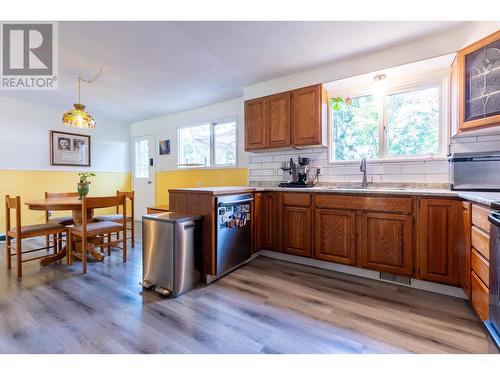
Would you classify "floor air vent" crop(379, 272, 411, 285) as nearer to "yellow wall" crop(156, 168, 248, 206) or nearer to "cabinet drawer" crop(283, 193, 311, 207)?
"cabinet drawer" crop(283, 193, 311, 207)

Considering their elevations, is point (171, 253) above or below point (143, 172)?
below

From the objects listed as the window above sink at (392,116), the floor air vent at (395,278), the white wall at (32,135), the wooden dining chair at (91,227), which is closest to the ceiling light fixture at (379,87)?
the window above sink at (392,116)

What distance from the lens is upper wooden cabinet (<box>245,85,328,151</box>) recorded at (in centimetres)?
283

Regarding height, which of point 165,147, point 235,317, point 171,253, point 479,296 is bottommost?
point 235,317

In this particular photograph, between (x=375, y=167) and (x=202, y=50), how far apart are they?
2348 millimetres

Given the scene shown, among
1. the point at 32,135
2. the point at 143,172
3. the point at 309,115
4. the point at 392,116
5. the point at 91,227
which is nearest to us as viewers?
the point at 91,227

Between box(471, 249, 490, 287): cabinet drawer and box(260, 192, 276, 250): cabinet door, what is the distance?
1780mm

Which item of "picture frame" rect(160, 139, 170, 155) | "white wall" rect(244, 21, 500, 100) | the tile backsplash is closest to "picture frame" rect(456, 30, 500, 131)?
"white wall" rect(244, 21, 500, 100)

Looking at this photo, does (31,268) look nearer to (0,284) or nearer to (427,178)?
(0,284)

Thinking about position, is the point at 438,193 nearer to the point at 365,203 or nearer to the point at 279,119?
the point at 365,203

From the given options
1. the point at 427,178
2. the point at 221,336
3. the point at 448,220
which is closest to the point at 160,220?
the point at 221,336

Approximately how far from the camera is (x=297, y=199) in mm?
2695

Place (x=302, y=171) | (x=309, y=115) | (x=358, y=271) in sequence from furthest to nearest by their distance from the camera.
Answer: (x=302, y=171) < (x=309, y=115) < (x=358, y=271)

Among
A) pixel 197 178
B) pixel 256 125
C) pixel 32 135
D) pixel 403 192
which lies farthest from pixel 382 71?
pixel 32 135
